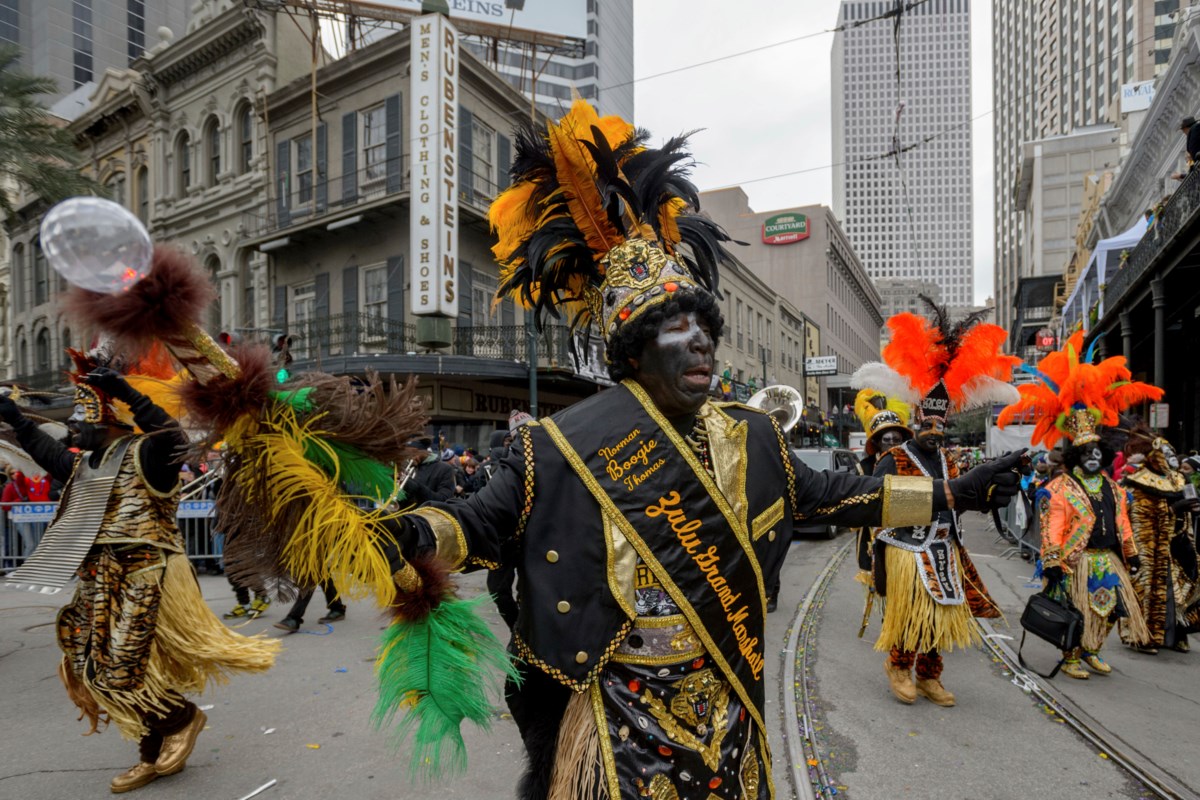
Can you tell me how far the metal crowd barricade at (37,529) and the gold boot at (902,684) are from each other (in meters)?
8.58

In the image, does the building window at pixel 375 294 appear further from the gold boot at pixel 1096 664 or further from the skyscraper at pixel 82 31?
the gold boot at pixel 1096 664

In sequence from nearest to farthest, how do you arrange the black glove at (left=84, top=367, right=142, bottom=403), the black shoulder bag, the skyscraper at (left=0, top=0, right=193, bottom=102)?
1. the black glove at (left=84, top=367, right=142, bottom=403)
2. the black shoulder bag
3. the skyscraper at (left=0, top=0, right=193, bottom=102)

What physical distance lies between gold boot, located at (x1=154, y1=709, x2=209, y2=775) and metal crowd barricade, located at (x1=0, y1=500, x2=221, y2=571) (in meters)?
6.69

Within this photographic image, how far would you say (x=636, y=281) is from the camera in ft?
7.16

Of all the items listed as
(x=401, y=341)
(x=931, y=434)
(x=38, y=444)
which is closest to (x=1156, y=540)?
(x=931, y=434)

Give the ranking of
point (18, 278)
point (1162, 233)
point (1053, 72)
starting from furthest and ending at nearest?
point (1053, 72) → point (18, 278) → point (1162, 233)

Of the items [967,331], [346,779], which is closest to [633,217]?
[346,779]

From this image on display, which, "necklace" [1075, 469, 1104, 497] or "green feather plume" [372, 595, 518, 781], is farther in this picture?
"necklace" [1075, 469, 1104, 497]

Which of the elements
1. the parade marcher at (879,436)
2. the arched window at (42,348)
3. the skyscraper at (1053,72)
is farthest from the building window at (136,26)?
the skyscraper at (1053,72)

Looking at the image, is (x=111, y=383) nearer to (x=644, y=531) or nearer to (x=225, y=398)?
(x=225, y=398)

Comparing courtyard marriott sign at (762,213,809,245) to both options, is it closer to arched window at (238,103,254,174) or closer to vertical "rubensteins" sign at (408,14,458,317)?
vertical "rubensteins" sign at (408,14,458,317)

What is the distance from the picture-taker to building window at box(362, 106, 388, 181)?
58.8 ft

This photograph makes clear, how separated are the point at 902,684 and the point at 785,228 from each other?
175ft

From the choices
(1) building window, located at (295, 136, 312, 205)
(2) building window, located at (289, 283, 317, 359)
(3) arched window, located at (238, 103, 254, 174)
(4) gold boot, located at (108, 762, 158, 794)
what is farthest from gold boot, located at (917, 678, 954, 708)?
(3) arched window, located at (238, 103, 254, 174)
